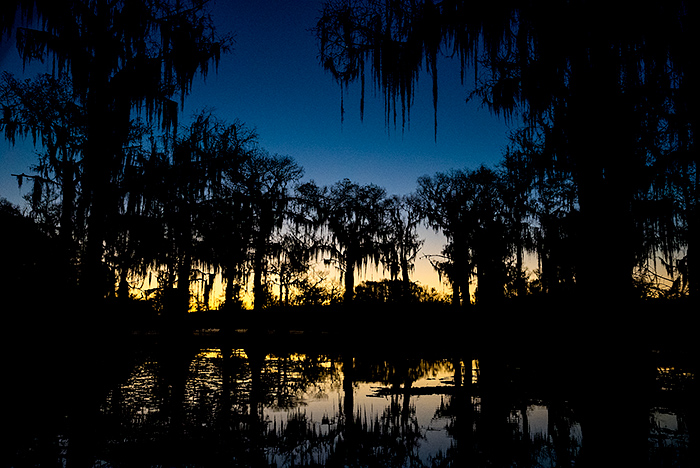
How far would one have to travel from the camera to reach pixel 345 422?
215 inches

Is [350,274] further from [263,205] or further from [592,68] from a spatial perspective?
[592,68]

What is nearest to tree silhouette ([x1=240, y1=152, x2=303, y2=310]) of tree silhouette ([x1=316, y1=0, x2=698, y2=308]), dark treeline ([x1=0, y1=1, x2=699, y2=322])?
dark treeline ([x1=0, y1=1, x2=699, y2=322])

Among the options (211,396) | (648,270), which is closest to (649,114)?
(648,270)

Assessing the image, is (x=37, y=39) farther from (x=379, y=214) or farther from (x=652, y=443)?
(x=379, y=214)

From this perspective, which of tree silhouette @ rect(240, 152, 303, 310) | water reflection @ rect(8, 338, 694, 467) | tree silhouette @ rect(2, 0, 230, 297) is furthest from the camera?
tree silhouette @ rect(240, 152, 303, 310)

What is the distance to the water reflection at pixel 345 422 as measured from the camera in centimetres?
405

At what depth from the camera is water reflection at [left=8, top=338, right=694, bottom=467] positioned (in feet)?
13.3

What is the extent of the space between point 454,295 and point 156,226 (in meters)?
15.1

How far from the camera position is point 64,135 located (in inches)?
556

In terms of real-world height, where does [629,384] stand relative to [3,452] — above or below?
above

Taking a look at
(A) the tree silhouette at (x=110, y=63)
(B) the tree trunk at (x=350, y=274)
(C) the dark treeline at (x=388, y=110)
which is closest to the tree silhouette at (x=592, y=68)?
(C) the dark treeline at (x=388, y=110)

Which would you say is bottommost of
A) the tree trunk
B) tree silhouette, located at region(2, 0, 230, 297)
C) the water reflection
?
the water reflection

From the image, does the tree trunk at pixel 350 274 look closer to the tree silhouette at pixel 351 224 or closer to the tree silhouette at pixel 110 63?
the tree silhouette at pixel 351 224

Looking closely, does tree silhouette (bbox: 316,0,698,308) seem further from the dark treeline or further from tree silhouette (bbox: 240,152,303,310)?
tree silhouette (bbox: 240,152,303,310)
